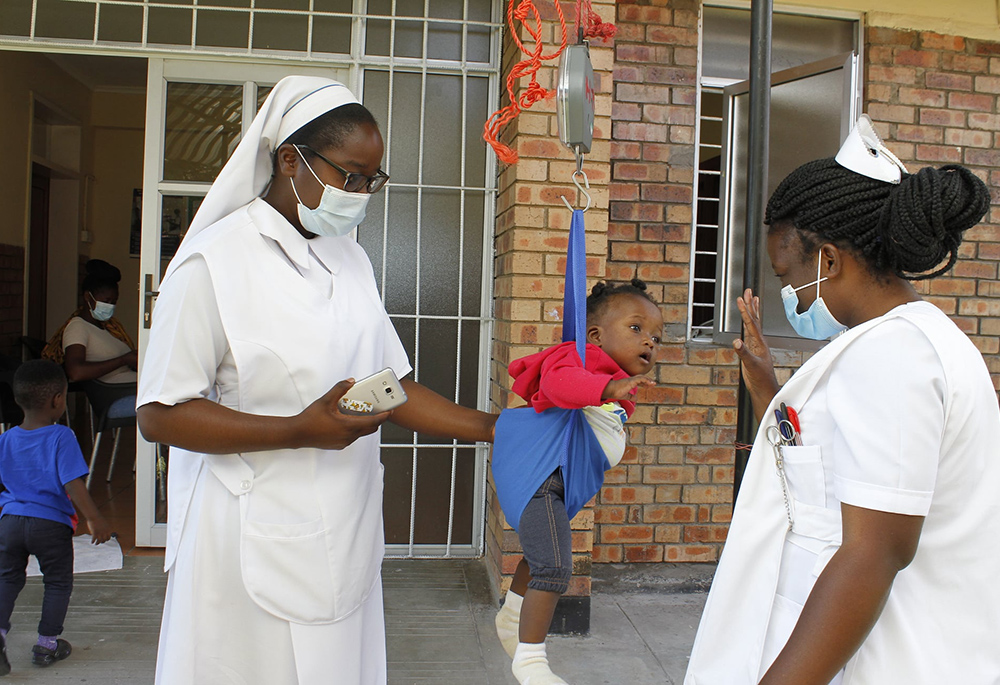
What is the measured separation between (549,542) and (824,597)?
1164mm

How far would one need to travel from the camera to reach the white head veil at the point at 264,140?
1.84m

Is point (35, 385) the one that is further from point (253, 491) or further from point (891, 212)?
point (891, 212)

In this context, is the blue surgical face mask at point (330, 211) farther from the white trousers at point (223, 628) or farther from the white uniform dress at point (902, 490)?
the white uniform dress at point (902, 490)

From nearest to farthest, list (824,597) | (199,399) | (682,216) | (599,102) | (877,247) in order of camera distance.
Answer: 1. (824,597)
2. (877,247)
3. (199,399)
4. (599,102)
5. (682,216)

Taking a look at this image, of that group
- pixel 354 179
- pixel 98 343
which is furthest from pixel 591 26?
pixel 98 343

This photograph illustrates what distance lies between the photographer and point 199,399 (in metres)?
1.67

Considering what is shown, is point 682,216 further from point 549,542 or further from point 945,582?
point 945,582

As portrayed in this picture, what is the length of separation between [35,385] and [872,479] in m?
3.28

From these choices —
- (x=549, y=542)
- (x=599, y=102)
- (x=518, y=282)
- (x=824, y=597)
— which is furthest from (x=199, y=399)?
(x=599, y=102)

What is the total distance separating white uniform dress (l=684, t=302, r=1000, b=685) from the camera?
1.17 meters

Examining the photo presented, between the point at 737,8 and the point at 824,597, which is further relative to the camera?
the point at 737,8

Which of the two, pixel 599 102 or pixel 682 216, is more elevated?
pixel 599 102

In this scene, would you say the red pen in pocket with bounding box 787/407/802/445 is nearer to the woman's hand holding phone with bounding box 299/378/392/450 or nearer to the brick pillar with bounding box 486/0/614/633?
the woman's hand holding phone with bounding box 299/378/392/450

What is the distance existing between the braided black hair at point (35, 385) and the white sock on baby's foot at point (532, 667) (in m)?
2.32
